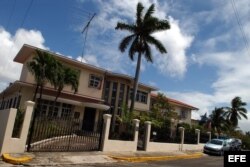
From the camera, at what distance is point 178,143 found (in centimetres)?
2883

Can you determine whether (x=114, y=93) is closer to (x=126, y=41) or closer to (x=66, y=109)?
(x=126, y=41)

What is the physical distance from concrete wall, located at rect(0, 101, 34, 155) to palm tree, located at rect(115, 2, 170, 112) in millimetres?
19282

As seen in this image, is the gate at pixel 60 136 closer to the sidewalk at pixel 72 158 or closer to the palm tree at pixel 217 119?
the sidewalk at pixel 72 158

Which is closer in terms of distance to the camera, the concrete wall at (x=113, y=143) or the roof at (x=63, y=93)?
the concrete wall at (x=113, y=143)

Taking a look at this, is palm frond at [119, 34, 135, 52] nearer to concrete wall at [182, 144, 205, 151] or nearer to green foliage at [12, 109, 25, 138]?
concrete wall at [182, 144, 205, 151]

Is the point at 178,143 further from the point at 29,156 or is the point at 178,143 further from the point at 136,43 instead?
the point at 29,156

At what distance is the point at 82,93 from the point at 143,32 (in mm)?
9070

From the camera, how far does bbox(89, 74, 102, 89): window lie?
113ft

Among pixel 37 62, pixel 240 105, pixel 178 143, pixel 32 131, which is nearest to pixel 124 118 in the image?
pixel 178 143

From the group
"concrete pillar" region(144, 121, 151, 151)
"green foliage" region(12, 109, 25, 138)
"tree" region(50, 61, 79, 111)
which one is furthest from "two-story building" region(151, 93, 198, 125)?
"green foliage" region(12, 109, 25, 138)

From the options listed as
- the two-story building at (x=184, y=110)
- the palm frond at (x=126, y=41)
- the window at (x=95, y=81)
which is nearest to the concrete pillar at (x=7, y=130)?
the window at (x=95, y=81)

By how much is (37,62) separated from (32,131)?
11469 millimetres

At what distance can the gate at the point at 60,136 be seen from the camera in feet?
53.9

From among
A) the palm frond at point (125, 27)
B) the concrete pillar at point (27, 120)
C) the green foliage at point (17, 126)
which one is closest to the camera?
the concrete pillar at point (27, 120)
